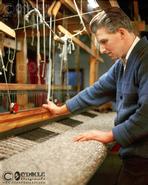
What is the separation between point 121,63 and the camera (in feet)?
6.07

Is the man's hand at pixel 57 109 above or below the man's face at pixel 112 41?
below

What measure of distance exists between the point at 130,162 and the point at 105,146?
0.73 ft

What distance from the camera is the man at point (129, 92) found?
1.54m

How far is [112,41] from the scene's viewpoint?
1634 mm

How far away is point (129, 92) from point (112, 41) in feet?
0.99

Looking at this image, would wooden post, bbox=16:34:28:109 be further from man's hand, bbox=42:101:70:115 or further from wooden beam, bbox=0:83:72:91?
man's hand, bbox=42:101:70:115

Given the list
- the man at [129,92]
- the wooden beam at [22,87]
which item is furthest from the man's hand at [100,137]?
the wooden beam at [22,87]

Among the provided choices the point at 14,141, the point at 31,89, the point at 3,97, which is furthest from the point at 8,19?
the point at 14,141

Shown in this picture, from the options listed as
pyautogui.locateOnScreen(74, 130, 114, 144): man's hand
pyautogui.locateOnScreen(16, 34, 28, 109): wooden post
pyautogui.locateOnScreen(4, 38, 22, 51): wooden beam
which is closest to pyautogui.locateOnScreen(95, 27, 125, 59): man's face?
pyautogui.locateOnScreen(74, 130, 114, 144): man's hand

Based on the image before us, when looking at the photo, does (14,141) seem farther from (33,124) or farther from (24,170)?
(24,170)

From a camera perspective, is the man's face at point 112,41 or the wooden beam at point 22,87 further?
the wooden beam at point 22,87

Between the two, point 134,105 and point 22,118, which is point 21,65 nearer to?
point 22,118

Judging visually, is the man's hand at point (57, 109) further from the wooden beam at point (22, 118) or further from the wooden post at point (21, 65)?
the wooden post at point (21, 65)

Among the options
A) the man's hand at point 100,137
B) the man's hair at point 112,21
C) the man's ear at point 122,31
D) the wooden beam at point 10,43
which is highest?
the man's hair at point 112,21
